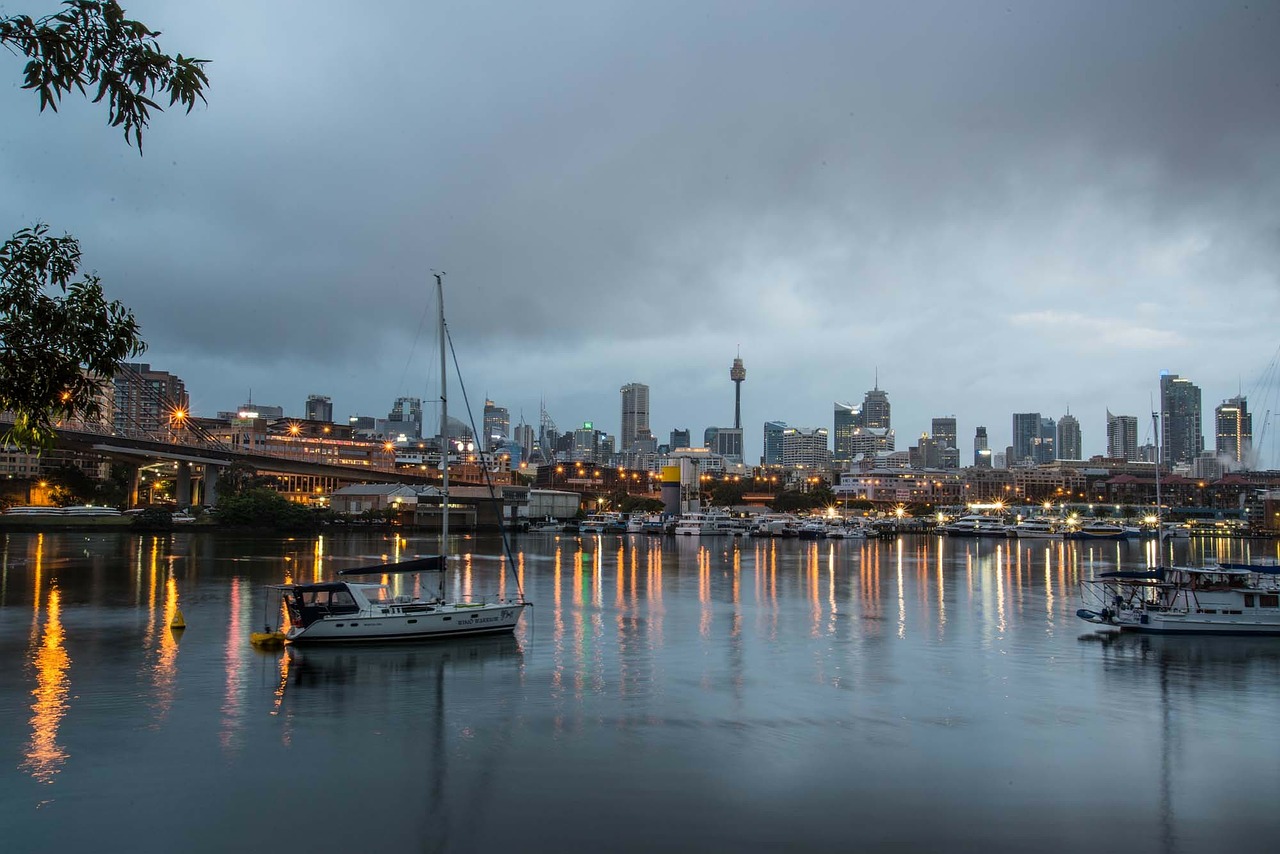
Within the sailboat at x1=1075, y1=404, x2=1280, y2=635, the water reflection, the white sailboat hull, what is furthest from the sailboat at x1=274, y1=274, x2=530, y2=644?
the sailboat at x1=1075, y1=404, x2=1280, y2=635

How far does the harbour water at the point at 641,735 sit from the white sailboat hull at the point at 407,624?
2.67ft

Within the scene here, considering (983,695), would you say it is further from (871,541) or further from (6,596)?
(871,541)

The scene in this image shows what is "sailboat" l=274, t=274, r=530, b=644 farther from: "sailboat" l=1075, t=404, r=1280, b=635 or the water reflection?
"sailboat" l=1075, t=404, r=1280, b=635

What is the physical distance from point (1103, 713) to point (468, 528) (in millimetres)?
93858

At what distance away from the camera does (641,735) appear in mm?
18938

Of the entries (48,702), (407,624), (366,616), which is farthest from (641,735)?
(48,702)

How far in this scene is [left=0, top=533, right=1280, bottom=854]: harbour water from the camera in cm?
1402

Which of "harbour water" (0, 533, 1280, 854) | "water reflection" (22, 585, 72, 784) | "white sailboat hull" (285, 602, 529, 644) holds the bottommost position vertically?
"harbour water" (0, 533, 1280, 854)

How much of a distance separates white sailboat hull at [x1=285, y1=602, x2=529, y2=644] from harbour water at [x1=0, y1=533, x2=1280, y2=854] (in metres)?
→ 0.82

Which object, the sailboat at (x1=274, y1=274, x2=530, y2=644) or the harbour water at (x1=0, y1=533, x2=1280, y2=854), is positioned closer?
the harbour water at (x1=0, y1=533, x2=1280, y2=854)

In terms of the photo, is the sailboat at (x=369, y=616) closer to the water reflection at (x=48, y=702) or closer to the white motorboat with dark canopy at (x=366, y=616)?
the white motorboat with dark canopy at (x=366, y=616)

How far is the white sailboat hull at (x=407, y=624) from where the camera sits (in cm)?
2772

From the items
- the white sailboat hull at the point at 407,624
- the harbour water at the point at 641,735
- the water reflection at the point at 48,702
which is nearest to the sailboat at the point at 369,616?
the white sailboat hull at the point at 407,624

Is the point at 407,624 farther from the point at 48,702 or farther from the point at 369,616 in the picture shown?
the point at 48,702
